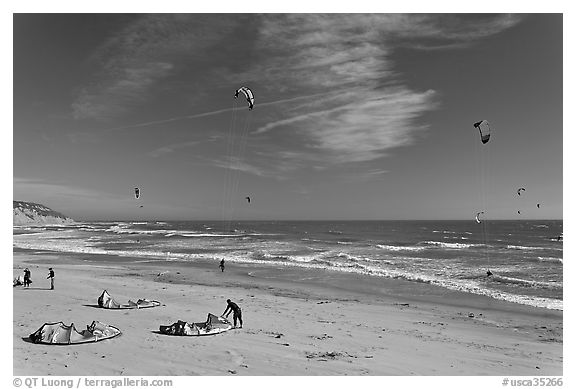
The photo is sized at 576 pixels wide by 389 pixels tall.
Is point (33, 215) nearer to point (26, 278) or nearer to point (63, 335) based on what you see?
point (26, 278)

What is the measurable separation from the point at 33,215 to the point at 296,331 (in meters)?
157

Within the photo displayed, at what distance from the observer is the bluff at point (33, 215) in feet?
418

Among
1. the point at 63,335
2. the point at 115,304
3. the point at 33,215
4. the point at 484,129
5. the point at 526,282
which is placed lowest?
the point at 526,282

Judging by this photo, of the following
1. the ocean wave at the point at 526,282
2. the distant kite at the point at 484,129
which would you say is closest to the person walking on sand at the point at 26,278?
the distant kite at the point at 484,129

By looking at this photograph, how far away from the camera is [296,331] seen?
12062 mm

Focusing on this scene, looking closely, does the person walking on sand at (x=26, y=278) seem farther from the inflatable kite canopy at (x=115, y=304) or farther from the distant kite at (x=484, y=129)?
the distant kite at (x=484, y=129)

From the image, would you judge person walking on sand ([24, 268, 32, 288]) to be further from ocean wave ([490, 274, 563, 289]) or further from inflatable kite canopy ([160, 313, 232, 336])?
ocean wave ([490, 274, 563, 289])

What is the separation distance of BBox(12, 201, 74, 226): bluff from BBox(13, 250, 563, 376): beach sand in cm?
12508

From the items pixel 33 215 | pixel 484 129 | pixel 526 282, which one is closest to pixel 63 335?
pixel 484 129

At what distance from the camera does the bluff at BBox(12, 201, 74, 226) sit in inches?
5014

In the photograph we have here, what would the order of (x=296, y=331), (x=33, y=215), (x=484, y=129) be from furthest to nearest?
(x=33, y=215)
(x=484, y=129)
(x=296, y=331)

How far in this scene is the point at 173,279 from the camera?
74.8 feet

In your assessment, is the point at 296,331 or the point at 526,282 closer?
the point at 296,331
